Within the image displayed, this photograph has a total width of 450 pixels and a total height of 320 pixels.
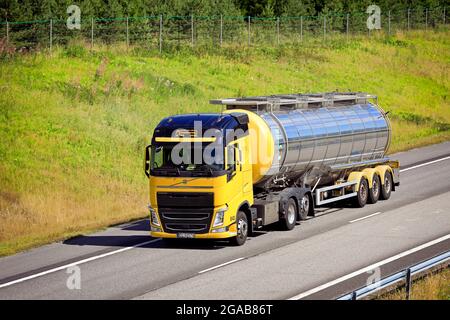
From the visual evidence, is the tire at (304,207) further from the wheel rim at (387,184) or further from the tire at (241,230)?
the wheel rim at (387,184)

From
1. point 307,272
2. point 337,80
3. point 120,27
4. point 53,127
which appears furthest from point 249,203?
point 337,80

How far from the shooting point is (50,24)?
48.5 meters

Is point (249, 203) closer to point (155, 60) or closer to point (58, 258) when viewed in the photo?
point (58, 258)

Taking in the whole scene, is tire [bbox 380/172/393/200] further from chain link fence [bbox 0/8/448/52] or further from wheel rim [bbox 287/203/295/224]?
chain link fence [bbox 0/8/448/52]

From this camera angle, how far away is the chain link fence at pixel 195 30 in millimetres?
49344

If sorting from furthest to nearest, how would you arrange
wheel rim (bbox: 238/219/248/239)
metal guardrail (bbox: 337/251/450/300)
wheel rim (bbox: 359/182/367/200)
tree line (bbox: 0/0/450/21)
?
1. tree line (bbox: 0/0/450/21)
2. wheel rim (bbox: 359/182/367/200)
3. wheel rim (bbox: 238/219/248/239)
4. metal guardrail (bbox: 337/251/450/300)

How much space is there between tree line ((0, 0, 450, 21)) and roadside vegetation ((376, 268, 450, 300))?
37136mm

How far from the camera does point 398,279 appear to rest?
18766mm

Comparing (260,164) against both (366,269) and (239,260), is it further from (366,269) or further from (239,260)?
(366,269)

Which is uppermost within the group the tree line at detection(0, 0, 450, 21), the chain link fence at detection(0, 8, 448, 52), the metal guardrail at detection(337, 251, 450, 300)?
the tree line at detection(0, 0, 450, 21)

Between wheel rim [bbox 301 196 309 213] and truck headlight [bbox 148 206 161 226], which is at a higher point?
truck headlight [bbox 148 206 161 226]

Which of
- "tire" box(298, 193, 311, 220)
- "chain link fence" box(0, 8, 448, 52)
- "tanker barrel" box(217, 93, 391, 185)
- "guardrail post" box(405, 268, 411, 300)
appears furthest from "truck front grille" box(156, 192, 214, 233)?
"chain link fence" box(0, 8, 448, 52)

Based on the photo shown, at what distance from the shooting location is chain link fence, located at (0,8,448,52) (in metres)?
49.3

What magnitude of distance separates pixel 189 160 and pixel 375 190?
33.3 ft
